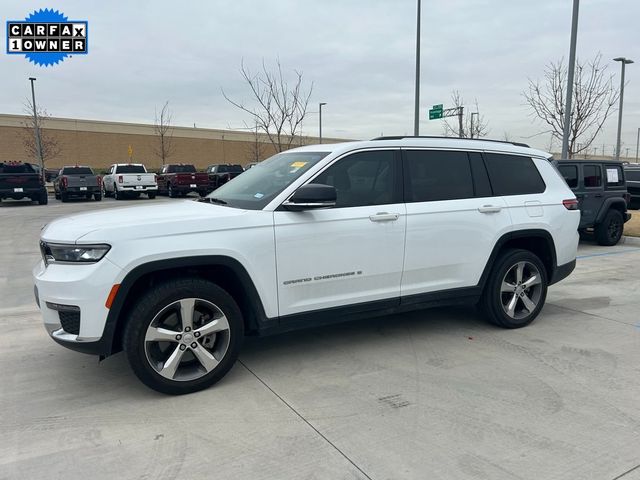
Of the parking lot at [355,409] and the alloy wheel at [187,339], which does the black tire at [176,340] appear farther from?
the parking lot at [355,409]

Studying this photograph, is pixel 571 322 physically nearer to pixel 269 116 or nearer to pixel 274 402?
pixel 274 402

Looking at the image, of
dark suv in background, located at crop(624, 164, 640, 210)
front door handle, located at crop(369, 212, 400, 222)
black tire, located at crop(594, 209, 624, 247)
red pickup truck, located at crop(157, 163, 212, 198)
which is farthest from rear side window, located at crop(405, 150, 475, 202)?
red pickup truck, located at crop(157, 163, 212, 198)

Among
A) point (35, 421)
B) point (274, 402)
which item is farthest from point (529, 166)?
point (35, 421)

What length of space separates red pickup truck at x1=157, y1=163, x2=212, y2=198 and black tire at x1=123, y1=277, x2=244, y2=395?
892 inches

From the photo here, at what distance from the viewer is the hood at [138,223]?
343 cm

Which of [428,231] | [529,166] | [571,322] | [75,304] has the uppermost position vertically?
[529,166]

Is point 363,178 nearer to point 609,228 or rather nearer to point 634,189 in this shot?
point 609,228

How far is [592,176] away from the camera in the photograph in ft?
33.8

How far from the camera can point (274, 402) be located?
358 centimetres

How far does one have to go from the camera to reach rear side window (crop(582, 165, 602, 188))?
33.6 feet

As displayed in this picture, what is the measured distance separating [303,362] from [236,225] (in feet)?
4.47

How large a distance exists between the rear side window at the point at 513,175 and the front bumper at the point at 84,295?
12.0ft

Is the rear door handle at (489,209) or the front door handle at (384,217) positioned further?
the rear door handle at (489,209)

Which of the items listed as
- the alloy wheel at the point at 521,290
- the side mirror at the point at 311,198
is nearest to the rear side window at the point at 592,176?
the alloy wheel at the point at 521,290
